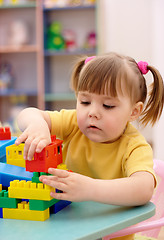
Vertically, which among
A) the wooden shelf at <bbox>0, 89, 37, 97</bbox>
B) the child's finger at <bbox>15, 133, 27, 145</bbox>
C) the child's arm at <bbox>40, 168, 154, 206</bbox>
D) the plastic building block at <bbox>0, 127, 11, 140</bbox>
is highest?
the child's finger at <bbox>15, 133, 27, 145</bbox>

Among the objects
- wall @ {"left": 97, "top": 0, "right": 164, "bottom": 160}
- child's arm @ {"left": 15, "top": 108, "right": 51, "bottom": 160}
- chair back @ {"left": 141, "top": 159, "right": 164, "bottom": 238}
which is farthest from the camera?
wall @ {"left": 97, "top": 0, "right": 164, "bottom": 160}

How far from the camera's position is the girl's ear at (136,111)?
3.30 ft

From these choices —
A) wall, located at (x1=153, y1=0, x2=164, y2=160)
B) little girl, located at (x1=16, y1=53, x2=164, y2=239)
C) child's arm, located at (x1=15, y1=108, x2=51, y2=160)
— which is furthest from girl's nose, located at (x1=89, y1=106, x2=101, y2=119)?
wall, located at (x1=153, y1=0, x2=164, y2=160)

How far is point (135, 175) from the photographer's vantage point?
31.9 inches

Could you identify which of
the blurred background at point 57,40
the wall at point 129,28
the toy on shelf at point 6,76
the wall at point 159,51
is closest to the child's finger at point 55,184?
the wall at point 159,51

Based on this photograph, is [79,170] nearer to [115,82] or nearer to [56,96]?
[115,82]

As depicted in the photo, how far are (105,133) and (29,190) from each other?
27 cm

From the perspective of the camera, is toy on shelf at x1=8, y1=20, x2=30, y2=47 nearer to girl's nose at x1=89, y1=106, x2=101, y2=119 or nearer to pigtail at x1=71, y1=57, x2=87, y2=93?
pigtail at x1=71, y1=57, x2=87, y2=93

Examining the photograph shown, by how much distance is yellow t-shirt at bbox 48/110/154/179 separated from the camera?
908 millimetres

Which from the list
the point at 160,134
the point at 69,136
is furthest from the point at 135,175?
the point at 160,134

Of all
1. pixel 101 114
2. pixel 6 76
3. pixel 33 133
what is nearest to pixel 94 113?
pixel 101 114

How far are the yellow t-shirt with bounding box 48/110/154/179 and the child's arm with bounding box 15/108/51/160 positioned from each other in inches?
3.9

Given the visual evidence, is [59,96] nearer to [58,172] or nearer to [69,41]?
[69,41]

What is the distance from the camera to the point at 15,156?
2.79 feet
